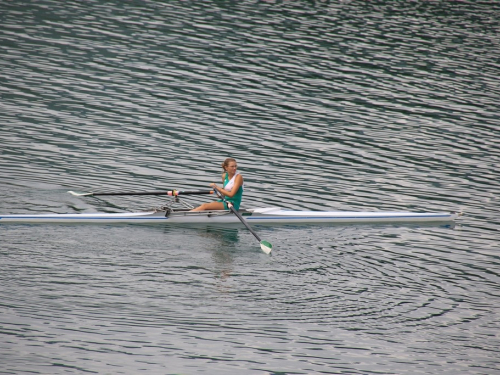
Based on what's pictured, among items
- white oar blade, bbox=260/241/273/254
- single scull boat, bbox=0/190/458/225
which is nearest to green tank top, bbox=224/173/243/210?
single scull boat, bbox=0/190/458/225

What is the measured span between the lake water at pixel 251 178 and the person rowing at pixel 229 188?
0.67 m

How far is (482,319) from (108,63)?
70.8 ft

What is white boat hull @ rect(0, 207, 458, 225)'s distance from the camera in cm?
1673

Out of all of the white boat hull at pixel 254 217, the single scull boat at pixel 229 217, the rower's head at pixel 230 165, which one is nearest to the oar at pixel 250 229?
the single scull boat at pixel 229 217

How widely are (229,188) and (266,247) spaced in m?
2.25

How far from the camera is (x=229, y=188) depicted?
17.5m

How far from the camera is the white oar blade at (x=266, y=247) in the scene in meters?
15.7

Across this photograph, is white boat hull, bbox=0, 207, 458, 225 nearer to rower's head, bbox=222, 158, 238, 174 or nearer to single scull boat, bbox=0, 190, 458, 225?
single scull boat, bbox=0, 190, 458, 225

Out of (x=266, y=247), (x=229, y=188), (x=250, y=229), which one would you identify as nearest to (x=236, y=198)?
(x=229, y=188)

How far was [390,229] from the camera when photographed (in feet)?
58.6

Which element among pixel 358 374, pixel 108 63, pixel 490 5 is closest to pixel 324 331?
pixel 358 374

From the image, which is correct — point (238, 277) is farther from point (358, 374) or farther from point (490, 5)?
point (490, 5)

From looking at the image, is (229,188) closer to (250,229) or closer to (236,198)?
(236,198)

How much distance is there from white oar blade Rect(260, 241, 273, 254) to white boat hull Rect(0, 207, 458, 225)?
1.74 metres
